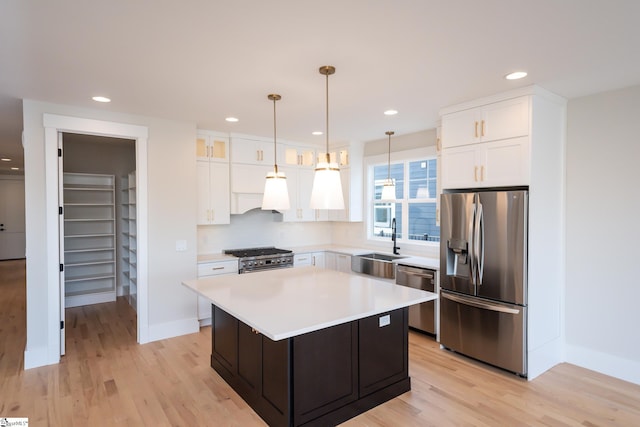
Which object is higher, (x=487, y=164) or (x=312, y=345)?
(x=487, y=164)

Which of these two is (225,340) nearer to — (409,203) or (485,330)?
(485,330)

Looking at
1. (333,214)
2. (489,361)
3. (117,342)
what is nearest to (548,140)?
(489,361)

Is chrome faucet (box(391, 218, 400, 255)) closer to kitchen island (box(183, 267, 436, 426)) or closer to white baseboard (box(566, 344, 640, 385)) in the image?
kitchen island (box(183, 267, 436, 426))

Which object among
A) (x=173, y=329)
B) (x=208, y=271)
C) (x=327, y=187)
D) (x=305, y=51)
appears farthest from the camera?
(x=208, y=271)

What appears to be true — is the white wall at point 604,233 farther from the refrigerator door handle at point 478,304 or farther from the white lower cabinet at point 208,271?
the white lower cabinet at point 208,271

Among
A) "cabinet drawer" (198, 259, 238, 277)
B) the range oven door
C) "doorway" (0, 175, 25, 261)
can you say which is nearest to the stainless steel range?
"cabinet drawer" (198, 259, 238, 277)

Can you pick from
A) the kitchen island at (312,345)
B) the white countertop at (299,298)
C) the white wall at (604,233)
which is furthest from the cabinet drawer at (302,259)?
the white wall at (604,233)

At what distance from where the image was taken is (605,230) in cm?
323

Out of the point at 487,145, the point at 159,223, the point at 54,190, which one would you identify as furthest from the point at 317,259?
the point at 54,190

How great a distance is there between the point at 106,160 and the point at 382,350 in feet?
18.2

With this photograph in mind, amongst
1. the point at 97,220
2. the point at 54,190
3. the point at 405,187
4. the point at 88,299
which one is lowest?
the point at 88,299

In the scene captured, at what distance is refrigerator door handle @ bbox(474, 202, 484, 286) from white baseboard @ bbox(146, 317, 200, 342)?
3380mm

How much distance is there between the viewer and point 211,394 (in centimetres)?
289

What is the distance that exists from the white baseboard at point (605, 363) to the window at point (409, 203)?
188 cm
